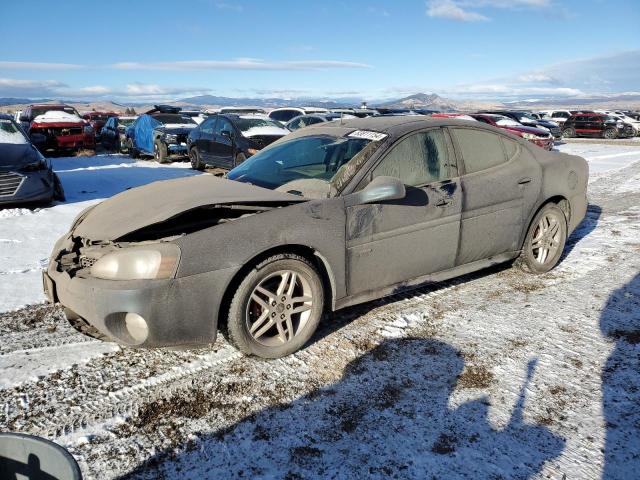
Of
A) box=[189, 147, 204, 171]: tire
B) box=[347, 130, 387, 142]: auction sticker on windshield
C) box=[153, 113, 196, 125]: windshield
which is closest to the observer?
box=[347, 130, 387, 142]: auction sticker on windshield

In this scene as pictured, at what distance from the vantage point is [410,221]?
3547mm

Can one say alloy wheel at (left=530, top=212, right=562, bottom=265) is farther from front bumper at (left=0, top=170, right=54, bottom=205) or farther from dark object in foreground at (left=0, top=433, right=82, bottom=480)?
front bumper at (left=0, top=170, right=54, bottom=205)

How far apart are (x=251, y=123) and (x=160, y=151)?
3611mm

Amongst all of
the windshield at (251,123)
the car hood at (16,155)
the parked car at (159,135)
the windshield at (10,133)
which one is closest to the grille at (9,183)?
the car hood at (16,155)

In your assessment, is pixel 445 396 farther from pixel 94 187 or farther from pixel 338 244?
pixel 94 187

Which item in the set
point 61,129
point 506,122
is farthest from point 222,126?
point 506,122

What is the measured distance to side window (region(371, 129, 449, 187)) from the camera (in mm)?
3592

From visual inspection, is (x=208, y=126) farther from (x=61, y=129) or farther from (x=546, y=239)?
(x=546, y=239)

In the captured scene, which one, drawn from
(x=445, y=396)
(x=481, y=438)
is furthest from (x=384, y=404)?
(x=481, y=438)

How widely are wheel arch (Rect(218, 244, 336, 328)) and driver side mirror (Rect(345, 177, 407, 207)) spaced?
1.37ft

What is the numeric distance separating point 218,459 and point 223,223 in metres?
1.35

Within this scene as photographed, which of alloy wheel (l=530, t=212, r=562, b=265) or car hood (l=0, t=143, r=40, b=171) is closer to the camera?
alloy wheel (l=530, t=212, r=562, b=265)

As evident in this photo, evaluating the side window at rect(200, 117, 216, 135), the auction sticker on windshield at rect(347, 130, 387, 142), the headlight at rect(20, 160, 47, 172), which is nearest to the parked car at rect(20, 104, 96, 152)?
the side window at rect(200, 117, 216, 135)

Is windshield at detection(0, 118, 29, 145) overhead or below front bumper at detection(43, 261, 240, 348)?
overhead
